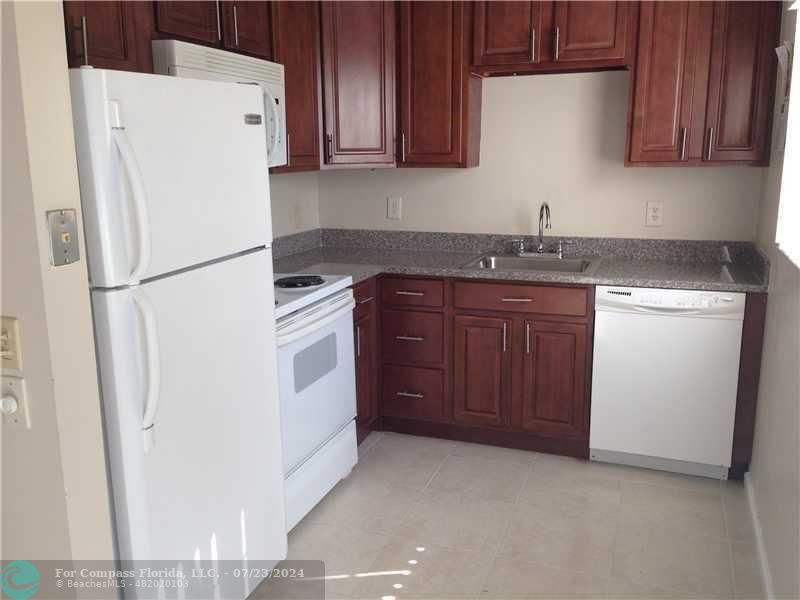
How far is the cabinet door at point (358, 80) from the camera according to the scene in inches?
131

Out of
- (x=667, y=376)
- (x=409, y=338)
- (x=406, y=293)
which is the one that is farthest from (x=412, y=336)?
(x=667, y=376)

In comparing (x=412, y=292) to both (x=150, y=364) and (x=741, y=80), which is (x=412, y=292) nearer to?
(x=741, y=80)

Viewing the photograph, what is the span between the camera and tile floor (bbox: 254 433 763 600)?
7.91 feet

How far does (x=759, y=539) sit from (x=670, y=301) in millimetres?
983

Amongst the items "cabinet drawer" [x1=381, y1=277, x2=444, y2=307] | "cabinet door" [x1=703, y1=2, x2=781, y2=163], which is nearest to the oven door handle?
"cabinet drawer" [x1=381, y1=277, x2=444, y2=307]

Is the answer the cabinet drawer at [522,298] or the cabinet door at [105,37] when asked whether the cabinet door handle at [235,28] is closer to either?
the cabinet door at [105,37]

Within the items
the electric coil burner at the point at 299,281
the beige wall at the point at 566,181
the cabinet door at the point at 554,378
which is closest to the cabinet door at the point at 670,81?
the beige wall at the point at 566,181

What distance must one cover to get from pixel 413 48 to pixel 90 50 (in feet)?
5.86

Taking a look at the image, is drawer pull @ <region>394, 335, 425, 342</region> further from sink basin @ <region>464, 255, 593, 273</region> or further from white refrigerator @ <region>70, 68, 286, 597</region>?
white refrigerator @ <region>70, 68, 286, 597</region>

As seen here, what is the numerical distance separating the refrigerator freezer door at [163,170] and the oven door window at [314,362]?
0.66 meters

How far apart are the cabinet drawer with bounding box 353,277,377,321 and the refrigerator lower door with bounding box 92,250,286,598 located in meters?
0.98

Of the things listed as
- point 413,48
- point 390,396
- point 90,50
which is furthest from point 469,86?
point 90,50

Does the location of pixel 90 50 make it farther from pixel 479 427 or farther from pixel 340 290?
pixel 479 427

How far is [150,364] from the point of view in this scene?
5.55ft
